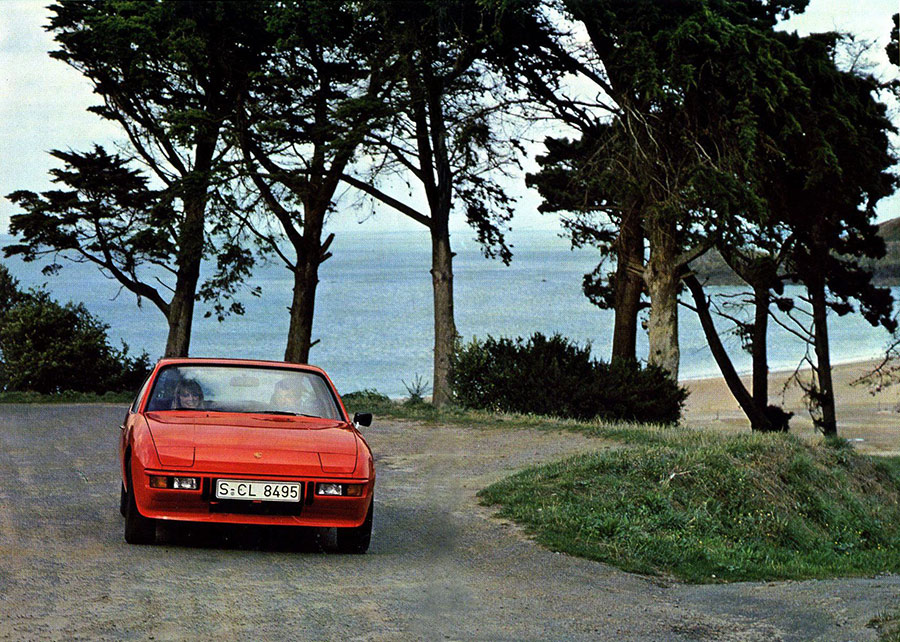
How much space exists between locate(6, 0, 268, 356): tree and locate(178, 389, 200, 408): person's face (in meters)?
20.3

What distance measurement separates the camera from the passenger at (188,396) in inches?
355

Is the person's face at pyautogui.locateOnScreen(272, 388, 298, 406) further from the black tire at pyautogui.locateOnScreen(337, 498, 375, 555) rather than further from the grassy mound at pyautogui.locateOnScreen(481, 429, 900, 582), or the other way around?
the grassy mound at pyautogui.locateOnScreen(481, 429, 900, 582)

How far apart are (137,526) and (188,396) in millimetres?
1250

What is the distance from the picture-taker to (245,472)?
7.89 metres

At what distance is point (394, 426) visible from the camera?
1942 cm

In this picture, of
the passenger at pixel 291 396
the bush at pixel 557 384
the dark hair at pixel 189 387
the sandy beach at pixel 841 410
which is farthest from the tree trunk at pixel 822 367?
the dark hair at pixel 189 387

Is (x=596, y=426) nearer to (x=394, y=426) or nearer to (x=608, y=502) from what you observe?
(x=394, y=426)

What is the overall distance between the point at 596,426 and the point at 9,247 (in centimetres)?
2188

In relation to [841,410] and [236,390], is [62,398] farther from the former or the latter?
[841,410]

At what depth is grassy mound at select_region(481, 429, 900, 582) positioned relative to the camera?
938 centimetres

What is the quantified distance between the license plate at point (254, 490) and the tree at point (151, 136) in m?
21.7

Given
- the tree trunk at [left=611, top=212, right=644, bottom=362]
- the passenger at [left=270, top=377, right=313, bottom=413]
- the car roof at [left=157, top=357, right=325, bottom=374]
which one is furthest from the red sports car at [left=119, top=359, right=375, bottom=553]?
the tree trunk at [left=611, top=212, right=644, bottom=362]

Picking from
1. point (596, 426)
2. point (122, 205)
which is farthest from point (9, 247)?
point (596, 426)

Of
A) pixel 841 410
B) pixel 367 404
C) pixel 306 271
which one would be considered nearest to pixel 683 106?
pixel 367 404
